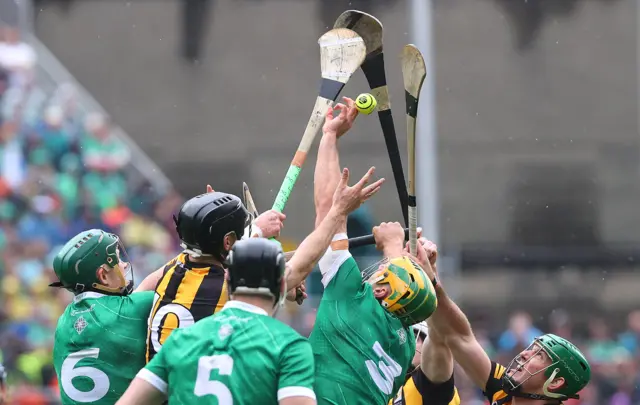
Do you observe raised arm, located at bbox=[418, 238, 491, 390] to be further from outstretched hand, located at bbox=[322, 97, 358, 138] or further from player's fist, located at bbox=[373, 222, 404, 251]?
outstretched hand, located at bbox=[322, 97, 358, 138]

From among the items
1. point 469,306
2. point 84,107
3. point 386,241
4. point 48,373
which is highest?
point 386,241

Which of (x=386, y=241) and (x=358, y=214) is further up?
(x=386, y=241)

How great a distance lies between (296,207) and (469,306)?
3.13 metres

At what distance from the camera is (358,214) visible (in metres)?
12.8

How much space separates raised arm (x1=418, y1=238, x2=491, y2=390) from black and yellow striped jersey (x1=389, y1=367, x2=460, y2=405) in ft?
0.45

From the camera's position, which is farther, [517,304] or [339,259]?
[517,304]

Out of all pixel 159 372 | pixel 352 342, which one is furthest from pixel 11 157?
pixel 159 372

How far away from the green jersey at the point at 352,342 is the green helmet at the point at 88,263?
789 millimetres

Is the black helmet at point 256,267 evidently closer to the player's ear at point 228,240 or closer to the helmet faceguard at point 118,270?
the player's ear at point 228,240

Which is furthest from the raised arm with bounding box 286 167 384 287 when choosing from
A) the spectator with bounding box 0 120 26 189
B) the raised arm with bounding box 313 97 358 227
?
the spectator with bounding box 0 120 26 189

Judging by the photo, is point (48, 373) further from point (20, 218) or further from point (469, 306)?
point (469, 306)

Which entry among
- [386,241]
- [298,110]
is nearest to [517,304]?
[298,110]

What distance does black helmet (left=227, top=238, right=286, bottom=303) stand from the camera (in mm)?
3420

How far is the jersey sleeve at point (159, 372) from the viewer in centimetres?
342
